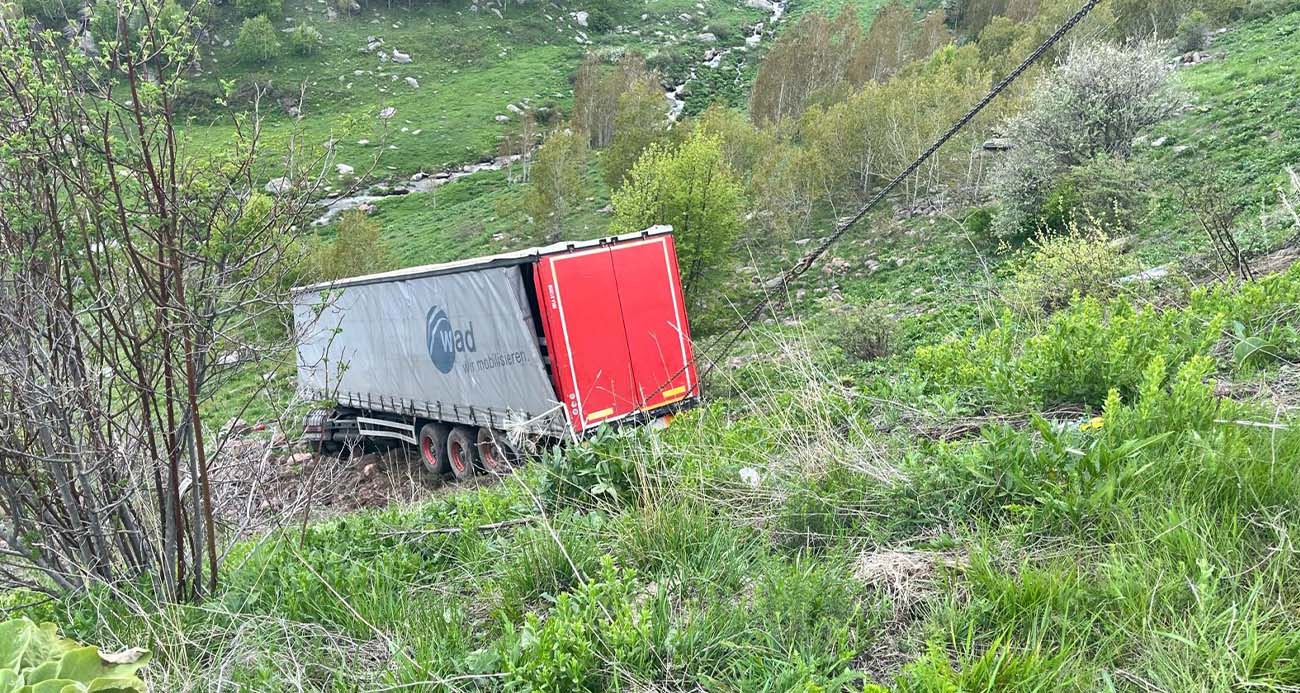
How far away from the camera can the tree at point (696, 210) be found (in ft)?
61.3

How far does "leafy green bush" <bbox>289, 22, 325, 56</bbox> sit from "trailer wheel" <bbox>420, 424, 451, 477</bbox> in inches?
2529

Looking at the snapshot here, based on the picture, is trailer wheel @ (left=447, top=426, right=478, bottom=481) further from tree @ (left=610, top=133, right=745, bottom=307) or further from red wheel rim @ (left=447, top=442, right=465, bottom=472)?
tree @ (left=610, top=133, right=745, bottom=307)

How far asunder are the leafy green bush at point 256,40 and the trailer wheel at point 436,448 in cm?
6247

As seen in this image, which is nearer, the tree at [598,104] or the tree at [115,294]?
the tree at [115,294]

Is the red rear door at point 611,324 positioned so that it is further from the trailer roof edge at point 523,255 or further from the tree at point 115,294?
the tree at point 115,294

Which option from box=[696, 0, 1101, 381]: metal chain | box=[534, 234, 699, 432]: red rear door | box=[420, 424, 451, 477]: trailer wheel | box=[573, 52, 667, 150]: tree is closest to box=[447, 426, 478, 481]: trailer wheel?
box=[420, 424, 451, 477]: trailer wheel

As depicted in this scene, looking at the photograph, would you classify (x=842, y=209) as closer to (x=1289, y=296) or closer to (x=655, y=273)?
(x=655, y=273)

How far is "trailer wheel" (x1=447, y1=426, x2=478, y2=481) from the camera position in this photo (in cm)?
1235

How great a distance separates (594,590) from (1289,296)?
4.13 meters

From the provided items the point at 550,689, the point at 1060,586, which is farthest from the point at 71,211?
the point at 1060,586

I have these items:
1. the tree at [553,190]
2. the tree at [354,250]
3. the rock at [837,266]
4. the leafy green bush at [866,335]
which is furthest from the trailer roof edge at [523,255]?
the tree at [553,190]

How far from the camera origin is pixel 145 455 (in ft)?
11.1

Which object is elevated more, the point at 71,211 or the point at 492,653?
the point at 71,211

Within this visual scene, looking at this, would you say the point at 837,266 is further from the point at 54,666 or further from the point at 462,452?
the point at 54,666
